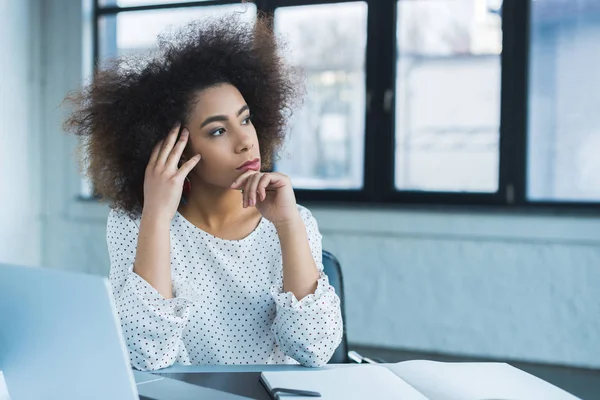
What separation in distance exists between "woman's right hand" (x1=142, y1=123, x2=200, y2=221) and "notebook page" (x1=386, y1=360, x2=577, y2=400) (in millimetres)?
514

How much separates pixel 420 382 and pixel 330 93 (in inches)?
121

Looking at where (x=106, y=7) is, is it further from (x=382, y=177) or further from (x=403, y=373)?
(x=403, y=373)

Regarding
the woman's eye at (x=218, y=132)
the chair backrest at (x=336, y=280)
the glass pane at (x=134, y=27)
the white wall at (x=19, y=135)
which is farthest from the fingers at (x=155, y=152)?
the white wall at (x=19, y=135)

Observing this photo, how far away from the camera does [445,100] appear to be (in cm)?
373

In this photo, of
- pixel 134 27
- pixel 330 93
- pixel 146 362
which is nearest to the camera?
pixel 146 362

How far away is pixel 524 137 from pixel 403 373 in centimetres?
272

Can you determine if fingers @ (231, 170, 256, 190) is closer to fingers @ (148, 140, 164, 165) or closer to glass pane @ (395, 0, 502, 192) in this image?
fingers @ (148, 140, 164, 165)

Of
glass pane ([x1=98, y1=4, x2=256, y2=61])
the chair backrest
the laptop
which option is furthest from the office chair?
glass pane ([x1=98, y1=4, x2=256, y2=61])

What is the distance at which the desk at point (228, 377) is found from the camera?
39.0 inches

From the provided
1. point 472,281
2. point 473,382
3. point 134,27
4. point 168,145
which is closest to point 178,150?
point 168,145

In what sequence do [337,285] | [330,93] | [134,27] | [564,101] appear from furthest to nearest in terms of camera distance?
[134,27]
[330,93]
[564,101]
[337,285]

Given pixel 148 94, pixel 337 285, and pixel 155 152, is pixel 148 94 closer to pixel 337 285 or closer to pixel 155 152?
pixel 155 152

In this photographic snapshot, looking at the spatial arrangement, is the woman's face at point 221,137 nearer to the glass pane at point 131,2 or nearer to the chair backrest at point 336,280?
the chair backrest at point 336,280

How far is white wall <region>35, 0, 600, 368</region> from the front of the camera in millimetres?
3391
